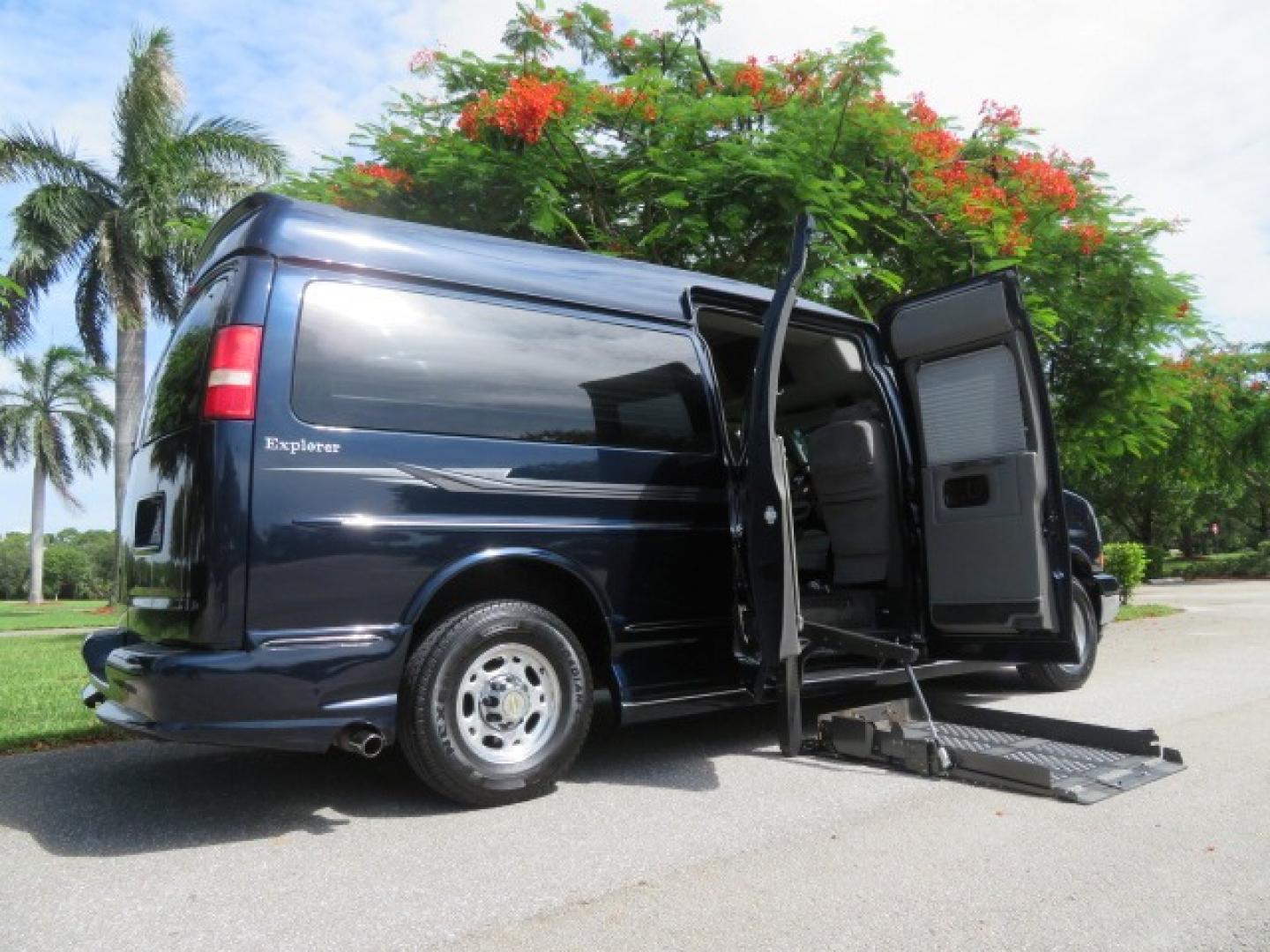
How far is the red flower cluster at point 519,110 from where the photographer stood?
8609 mm

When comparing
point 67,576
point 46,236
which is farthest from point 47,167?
point 67,576

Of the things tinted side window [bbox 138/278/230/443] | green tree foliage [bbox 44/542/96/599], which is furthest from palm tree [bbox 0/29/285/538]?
green tree foliage [bbox 44/542/96/599]

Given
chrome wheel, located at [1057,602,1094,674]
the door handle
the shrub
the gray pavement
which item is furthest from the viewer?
the shrub

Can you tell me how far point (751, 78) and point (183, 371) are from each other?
7.18 meters

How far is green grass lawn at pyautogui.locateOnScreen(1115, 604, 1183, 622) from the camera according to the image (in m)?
13.6

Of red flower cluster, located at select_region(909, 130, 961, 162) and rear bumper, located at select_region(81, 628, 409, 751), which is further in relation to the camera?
Result: red flower cluster, located at select_region(909, 130, 961, 162)

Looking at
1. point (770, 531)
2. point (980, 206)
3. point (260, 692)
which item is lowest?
point (260, 692)

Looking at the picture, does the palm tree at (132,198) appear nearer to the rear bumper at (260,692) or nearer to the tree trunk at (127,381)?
the tree trunk at (127,381)

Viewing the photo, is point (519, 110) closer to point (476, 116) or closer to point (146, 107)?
point (476, 116)

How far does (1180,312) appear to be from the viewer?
10586 millimetres

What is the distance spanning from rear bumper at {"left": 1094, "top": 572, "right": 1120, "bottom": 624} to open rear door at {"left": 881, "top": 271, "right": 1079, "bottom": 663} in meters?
2.23

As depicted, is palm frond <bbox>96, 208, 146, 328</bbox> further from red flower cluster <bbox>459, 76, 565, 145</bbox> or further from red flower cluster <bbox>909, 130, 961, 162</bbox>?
red flower cluster <bbox>909, 130, 961, 162</bbox>

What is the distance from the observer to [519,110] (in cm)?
862

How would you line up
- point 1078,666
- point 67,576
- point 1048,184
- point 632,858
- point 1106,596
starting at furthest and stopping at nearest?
point 67,576, point 1048,184, point 1106,596, point 1078,666, point 632,858
